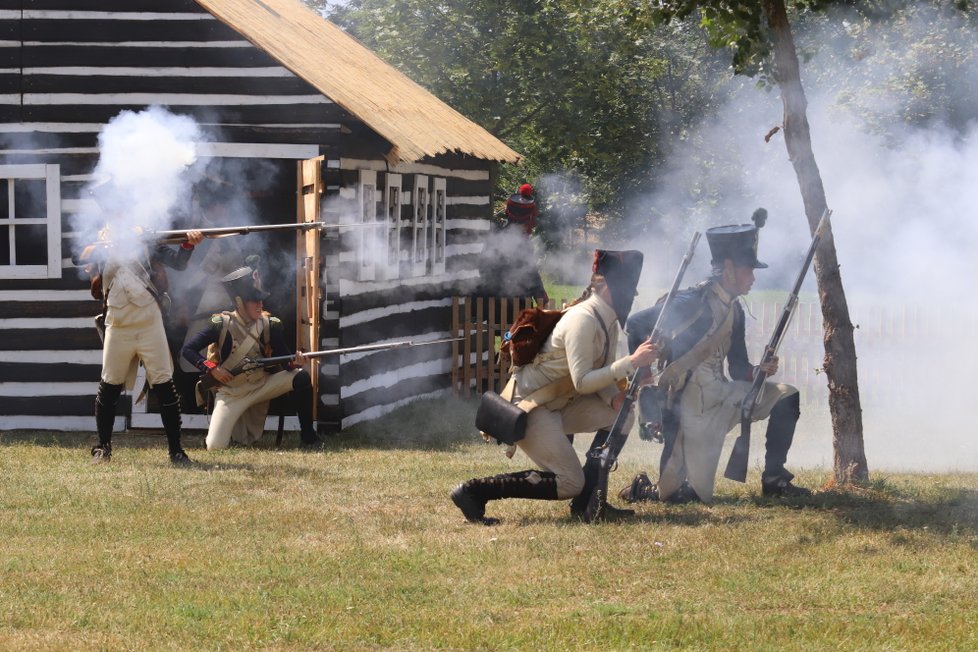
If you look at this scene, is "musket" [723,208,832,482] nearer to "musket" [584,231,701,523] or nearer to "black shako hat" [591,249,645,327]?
"musket" [584,231,701,523]

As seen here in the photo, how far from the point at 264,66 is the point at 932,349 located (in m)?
8.85

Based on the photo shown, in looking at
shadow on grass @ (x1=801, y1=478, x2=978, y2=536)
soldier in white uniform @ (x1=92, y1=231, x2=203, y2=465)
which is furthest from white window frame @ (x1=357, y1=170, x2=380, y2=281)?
shadow on grass @ (x1=801, y1=478, x2=978, y2=536)

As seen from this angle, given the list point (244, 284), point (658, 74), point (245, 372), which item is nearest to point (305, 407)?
point (245, 372)

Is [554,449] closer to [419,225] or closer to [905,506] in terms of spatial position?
[905,506]

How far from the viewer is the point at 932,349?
17.1m

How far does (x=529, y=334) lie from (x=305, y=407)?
13.3 feet

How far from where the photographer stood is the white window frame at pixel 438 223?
634 inches

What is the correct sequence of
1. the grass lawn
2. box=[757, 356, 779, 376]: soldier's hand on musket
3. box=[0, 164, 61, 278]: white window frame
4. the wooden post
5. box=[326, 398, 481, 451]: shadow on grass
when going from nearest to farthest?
the grass lawn < box=[757, 356, 779, 376]: soldier's hand on musket < box=[326, 398, 481, 451]: shadow on grass < box=[0, 164, 61, 278]: white window frame < the wooden post

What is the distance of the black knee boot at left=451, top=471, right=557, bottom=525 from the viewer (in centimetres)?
834

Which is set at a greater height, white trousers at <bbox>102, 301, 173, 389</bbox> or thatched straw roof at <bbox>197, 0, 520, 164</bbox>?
thatched straw roof at <bbox>197, 0, 520, 164</bbox>

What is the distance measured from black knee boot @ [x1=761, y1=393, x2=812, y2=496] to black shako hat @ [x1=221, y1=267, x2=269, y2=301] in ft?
14.5

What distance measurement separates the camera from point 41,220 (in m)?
12.7

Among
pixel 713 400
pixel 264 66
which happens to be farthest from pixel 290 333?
pixel 713 400

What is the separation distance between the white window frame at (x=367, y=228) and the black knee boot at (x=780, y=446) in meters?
4.97
